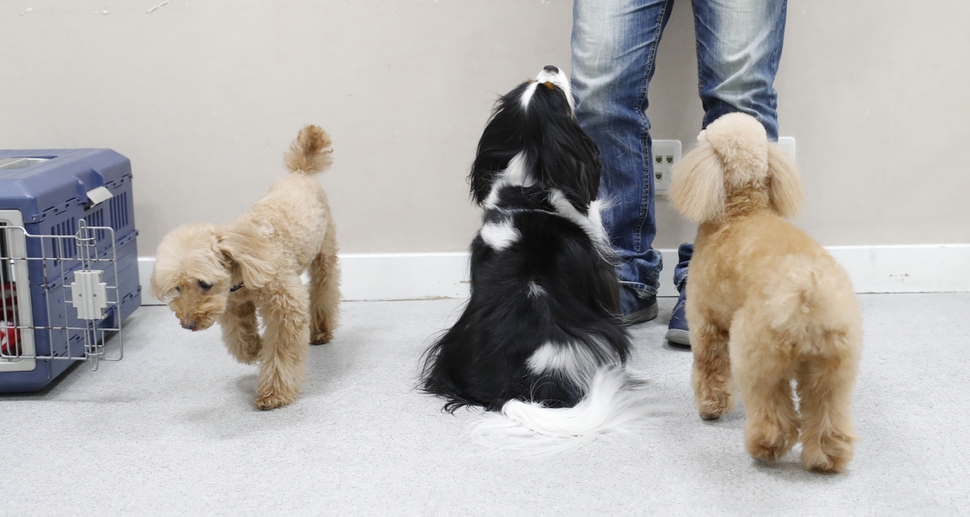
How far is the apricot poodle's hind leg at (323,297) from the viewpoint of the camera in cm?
196

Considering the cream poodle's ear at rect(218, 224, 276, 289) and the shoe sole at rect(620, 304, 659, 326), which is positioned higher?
the cream poodle's ear at rect(218, 224, 276, 289)

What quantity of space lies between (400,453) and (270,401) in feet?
1.23

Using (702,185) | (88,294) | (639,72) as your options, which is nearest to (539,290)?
(702,185)

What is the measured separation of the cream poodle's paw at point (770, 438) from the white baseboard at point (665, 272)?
110cm

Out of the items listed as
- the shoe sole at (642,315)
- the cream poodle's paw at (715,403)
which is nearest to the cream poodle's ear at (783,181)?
the cream poodle's paw at (715,403)

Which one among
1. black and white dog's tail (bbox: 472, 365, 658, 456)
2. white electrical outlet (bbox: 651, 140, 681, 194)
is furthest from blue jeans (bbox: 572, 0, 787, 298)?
black and white dog's tail (bbox: 472, 365, 658, 456)

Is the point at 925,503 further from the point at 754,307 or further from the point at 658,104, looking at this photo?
the point at 658,104

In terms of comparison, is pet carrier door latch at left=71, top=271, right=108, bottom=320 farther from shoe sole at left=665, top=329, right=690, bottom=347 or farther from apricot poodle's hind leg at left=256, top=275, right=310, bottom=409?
shoe sole at left=665, top=329, right=690, bottom=347

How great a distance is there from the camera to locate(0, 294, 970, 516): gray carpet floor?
121 cm

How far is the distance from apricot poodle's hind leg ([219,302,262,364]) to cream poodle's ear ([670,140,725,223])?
0.99 meters

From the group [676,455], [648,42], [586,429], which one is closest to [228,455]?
[586,429]

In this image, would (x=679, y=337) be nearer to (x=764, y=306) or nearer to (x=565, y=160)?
(x=565, y=160)

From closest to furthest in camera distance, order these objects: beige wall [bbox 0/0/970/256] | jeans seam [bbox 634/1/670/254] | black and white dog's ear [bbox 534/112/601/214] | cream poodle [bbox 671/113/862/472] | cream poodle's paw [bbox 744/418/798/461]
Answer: cream poodle [bbox 671/113/862/472] < cream poodle's paw [bbox 744/418/798/461] < black and white dog's ear [bbox 534/112/601/214] < jeans seam [bbox 634/1/670/254] < beige wall [bbox 0/0/970/256]

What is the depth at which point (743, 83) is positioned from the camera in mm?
1840
